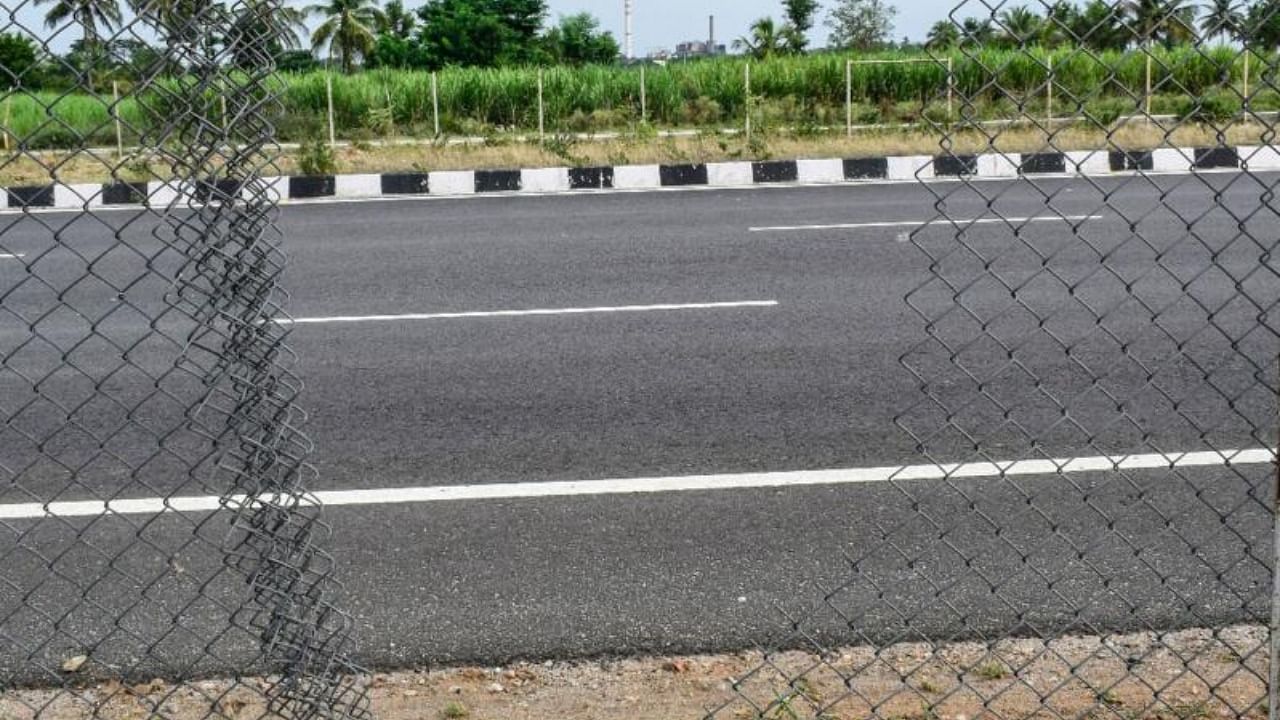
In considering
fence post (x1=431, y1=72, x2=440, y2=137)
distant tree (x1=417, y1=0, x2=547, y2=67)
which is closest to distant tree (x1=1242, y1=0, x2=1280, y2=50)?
fence post (x1=431, y1=72, x2=440, y2=137)

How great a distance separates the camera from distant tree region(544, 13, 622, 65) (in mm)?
57906

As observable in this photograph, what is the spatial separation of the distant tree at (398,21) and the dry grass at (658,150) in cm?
4430

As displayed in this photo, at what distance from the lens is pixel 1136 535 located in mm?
4230

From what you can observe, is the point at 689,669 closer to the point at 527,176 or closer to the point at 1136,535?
the point at 1136,535

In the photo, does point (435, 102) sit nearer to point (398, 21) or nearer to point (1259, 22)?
point (1259, 22)

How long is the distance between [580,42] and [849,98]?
39323mm

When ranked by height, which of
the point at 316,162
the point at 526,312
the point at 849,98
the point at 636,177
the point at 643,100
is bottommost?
the point at 526,312

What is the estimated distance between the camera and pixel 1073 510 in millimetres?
4445

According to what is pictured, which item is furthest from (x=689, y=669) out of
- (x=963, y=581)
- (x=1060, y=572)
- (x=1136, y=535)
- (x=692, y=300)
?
(x=692, y=300)

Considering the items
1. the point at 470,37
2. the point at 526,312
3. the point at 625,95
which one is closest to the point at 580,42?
the point at 470,37

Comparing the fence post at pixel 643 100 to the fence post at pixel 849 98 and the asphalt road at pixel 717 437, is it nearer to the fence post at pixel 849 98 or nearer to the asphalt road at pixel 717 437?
the fence post at pixel 849 98

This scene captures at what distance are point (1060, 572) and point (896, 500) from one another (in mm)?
660

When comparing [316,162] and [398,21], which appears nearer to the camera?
[316,162]

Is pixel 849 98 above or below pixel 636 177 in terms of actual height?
Result: above
